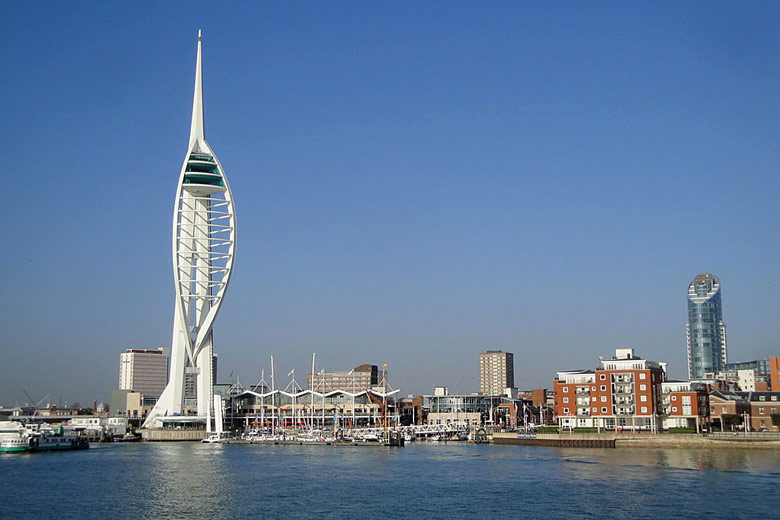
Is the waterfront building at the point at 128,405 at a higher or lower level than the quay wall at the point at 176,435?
higher

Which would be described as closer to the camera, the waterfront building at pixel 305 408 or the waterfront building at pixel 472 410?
the waterfront building at pixel 472 410

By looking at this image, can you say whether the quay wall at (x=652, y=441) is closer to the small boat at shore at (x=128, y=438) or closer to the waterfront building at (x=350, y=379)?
the small boat at shore at (x=128, y=438)

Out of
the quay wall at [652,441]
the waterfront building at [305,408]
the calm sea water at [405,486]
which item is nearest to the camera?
the calm sea water at [405,486]

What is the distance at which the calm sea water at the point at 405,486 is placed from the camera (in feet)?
121

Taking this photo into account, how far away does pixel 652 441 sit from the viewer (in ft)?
235

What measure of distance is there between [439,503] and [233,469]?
2054cm

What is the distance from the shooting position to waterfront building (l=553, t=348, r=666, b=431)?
77.9m

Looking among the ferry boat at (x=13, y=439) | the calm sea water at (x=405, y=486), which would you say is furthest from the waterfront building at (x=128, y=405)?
the calm sea water at (x=405, y=486)

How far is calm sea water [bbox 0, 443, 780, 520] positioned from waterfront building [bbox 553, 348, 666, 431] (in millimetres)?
10656

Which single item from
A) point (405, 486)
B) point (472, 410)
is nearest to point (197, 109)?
point (472, 410)

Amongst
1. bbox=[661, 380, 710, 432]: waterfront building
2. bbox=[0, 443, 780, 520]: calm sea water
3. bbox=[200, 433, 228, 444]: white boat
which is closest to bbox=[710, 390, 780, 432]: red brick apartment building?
bbox=[661, 380, 710, 432]: waterfront building

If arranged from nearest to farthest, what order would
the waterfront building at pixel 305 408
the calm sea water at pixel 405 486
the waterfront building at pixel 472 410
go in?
1. the calm sea water at pixel 405 486
2. the waterfront building at pixel 472 410
3. the waterfront building at pixel 305 408

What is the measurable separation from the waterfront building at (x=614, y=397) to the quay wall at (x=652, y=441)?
3.52m

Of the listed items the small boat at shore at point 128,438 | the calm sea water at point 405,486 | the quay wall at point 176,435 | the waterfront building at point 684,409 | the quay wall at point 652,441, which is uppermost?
the waterfront building at point 684,409
